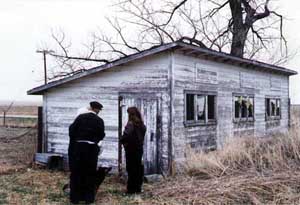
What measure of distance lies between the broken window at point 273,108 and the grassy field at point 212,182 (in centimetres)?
561

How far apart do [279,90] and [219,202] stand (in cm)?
1314

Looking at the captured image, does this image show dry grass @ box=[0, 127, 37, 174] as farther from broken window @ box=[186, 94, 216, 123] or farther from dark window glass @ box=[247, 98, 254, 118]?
dark window glass @ box=[247, 98, 254, 118]

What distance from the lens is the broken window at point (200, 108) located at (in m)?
13.7

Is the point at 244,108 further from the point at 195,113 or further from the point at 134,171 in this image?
the point at 134,171

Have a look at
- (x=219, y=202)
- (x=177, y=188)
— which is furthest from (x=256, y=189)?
(x=177, y=188)

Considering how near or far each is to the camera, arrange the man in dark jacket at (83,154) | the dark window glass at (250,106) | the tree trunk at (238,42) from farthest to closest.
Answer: the tree trunk at (238,42) → the dark window glass at (250,106) → the man in dark jacket at (83,154)

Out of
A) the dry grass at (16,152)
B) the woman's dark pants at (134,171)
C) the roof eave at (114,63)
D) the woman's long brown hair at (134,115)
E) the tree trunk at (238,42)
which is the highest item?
the tree trunk at (238,42)

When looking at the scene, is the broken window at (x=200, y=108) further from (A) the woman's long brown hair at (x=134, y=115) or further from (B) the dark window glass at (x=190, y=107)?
(A) the woman's long brown hair at (x=134, y=115)

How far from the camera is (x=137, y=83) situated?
528 inches

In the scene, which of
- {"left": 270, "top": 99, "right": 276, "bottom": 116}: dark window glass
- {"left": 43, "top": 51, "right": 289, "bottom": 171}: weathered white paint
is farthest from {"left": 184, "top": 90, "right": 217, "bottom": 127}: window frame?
{"left": 270, "top": 99, "right": 276, "bottom": 116}: dark window glass

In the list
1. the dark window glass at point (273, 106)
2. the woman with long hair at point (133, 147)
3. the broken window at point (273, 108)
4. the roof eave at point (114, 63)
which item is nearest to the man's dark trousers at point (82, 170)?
the woman with long hair at point (133, 147)

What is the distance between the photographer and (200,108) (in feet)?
46.6

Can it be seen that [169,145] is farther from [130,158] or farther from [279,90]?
[279,90]

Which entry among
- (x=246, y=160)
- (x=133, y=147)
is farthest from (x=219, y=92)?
(x=133, y=147)
